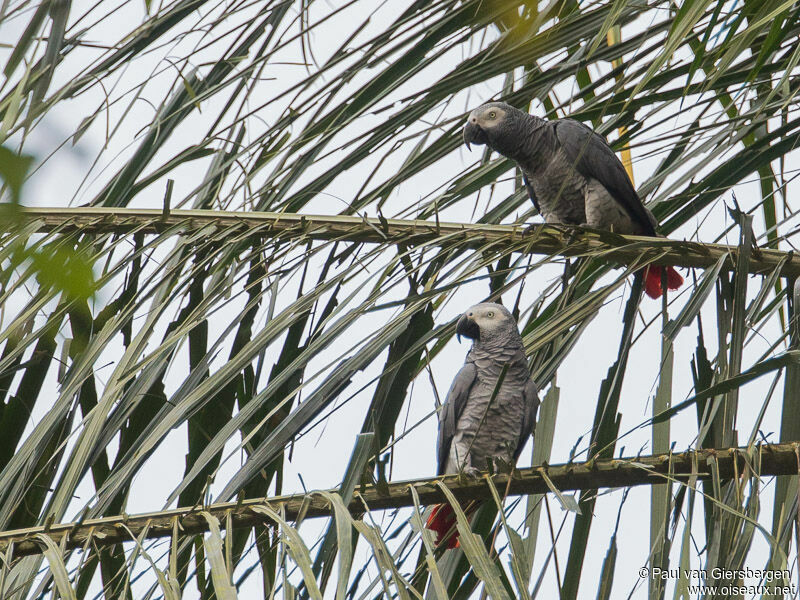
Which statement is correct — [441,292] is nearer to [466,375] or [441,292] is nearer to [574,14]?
[574,14]

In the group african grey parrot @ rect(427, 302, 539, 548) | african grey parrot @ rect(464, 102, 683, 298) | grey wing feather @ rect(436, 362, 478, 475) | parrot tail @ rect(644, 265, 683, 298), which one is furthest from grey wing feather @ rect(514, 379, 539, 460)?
african grey parrot @ rect(464, 102, 683, 298)

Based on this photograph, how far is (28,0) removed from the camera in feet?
3.62

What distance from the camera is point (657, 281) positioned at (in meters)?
2.29

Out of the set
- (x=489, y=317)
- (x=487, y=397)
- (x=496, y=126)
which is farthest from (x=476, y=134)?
(x=487, y=397)

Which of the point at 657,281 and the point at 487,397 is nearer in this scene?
the point at 657,281

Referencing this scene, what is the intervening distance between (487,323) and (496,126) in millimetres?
523

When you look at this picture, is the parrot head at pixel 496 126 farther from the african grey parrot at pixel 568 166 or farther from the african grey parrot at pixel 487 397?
the african grey parrot at pixel 487 397

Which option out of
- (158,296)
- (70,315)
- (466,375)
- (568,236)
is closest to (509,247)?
(568,236)

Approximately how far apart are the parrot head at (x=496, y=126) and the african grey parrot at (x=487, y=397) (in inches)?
16.7

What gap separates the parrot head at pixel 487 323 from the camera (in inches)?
97.4

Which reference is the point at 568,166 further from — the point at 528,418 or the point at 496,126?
the point at 528,418

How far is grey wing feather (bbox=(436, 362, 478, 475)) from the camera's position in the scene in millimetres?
2498

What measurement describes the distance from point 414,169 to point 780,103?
25.8 inches

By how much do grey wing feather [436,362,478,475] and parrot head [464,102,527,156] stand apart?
0.60 meters
